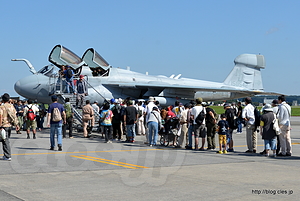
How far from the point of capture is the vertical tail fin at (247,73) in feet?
105

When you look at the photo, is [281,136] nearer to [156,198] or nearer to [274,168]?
[274,168]

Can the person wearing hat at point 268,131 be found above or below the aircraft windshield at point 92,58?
below

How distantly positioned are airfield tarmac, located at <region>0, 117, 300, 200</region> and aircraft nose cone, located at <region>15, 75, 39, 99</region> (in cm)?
944

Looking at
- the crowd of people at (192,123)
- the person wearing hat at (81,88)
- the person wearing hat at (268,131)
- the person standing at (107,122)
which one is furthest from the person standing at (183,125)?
the person wearing hat at (81,88)

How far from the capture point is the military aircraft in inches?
850

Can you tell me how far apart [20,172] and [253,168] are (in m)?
5.21

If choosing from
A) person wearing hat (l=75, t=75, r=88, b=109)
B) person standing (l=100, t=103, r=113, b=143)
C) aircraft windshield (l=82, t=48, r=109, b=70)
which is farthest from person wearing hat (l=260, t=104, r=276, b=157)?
aircraft windshield (l=82, t=48, r=109, b=70)

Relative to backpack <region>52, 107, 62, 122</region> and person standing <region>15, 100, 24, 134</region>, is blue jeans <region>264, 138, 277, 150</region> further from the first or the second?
person standing <region>15, 100, 24, 134</region>

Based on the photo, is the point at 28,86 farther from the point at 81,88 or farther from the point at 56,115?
the point at 56,115

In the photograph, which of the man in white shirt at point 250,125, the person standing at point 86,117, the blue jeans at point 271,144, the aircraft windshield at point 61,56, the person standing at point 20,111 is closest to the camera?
the blue jeans at point 271,144

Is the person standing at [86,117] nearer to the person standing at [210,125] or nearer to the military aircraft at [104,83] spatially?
the military aircraft at [104,83]

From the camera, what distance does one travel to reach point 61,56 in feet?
69.4

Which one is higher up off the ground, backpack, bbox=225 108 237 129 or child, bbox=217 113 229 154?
backpack, bbox=225 108 237 129

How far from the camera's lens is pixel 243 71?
31891 mm
